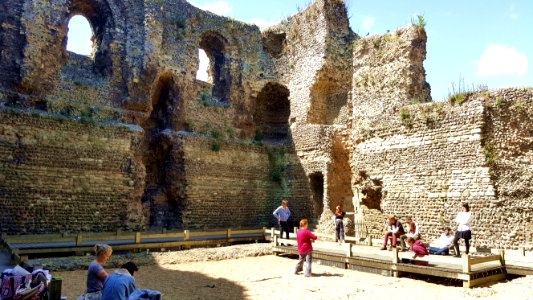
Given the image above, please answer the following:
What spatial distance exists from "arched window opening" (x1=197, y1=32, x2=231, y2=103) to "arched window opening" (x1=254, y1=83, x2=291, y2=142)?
215 centimetres

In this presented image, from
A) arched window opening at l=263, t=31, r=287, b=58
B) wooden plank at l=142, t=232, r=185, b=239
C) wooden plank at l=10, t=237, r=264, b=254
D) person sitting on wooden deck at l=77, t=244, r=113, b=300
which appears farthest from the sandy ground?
arched window opening at l=263, t=31, r=287, b=58

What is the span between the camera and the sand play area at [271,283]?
29.2ft

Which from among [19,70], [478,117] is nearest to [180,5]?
[19,70]

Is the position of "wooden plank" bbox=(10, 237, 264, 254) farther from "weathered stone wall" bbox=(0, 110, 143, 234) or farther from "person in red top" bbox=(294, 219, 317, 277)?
"person in red top" bbox=(294, 219, 317, 277)

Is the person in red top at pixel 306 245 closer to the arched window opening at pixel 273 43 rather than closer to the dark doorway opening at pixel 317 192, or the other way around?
the dark doorway opening at pixel 317 192

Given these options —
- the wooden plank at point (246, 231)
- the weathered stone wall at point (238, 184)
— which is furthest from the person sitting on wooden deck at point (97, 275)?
the weathered stone wall at point (238, 184)

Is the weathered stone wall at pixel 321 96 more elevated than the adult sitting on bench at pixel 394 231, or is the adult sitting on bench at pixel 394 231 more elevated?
the weathered stone wall at pixel 321 96

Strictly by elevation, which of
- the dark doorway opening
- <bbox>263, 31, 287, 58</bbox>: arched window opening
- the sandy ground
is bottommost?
the sandy ground

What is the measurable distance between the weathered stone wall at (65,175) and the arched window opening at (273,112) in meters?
7.69

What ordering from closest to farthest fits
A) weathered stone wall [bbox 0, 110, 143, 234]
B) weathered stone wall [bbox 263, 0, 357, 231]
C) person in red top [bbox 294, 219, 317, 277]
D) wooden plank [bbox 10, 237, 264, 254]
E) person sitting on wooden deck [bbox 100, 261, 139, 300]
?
person sitting on wooden deck [bbox 100, 261, 139, 300], person in red top [bbox 294, 219, 317, 277], wooden plank [bbox 10, 237, 264, 254], weathered stone wall [bbox 0, 110, 143, 234], weathered stone wall [bbox 263, 0, 357, 231]

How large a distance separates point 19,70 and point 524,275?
16.6 meters

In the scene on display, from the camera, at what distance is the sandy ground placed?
887cm

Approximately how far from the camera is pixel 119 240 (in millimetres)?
13883

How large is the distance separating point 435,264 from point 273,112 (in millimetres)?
14575
